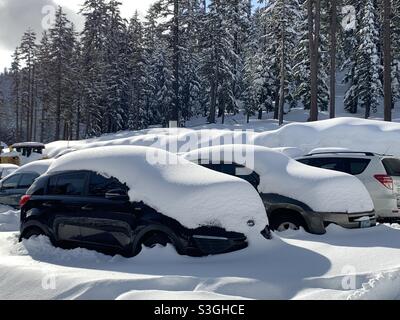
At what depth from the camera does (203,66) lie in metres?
49.0

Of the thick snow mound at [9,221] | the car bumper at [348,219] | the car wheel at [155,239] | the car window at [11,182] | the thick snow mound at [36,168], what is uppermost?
the thick snow mound at [36,168]

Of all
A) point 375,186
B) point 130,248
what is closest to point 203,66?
point 375,186

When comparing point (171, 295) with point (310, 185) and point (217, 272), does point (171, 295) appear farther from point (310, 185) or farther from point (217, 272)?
point (310, 185)

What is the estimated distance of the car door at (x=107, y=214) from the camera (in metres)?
6.64

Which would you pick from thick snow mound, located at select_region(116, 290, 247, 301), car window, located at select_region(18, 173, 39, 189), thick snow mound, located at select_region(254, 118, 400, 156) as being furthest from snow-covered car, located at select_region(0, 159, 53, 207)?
thick snow mound, located at select_region(254, 118, 400, 156)

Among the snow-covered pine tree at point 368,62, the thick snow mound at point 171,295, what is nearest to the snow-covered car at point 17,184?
the thick snow mound at point 171,295

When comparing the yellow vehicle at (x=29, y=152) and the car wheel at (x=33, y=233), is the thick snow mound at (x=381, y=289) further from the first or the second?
the yellow vehicle at (x=29, y=152)

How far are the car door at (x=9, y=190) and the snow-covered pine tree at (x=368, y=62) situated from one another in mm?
37064

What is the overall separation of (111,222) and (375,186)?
5904 millimetres

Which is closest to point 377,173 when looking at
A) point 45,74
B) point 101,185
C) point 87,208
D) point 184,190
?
point 184,190

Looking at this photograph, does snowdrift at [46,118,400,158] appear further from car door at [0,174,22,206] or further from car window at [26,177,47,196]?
car window at [26,177,47,196]

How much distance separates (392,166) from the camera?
9945 millimetres

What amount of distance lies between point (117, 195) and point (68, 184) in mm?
1190
